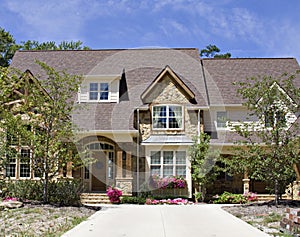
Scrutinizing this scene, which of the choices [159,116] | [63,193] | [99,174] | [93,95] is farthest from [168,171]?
[63,193]

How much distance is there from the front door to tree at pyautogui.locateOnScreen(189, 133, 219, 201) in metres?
5.27

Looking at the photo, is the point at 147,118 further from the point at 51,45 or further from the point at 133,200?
the point at 51,45

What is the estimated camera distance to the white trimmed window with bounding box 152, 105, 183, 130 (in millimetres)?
22891

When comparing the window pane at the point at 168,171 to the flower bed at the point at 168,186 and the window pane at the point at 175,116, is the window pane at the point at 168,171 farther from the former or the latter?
the window pane at the point at 175,116

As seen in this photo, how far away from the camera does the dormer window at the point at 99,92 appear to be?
2422cm

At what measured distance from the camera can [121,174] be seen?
2109cm

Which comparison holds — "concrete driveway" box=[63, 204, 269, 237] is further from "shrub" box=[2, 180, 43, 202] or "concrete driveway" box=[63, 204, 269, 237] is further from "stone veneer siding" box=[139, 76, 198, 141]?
"stone veneer siding" box=[139, 76, 198, 141]

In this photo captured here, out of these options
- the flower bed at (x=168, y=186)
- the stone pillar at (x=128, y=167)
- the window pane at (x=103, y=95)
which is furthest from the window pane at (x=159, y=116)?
the window pane at (x=103, y=95)

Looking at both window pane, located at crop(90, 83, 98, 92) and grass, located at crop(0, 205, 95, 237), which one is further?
window pane, located at crop(90, 83, 98, 92)

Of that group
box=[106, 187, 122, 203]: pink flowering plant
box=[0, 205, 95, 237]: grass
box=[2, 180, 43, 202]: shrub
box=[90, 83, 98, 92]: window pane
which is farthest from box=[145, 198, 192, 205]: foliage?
box=[90, 83, 98, 92]: window pane

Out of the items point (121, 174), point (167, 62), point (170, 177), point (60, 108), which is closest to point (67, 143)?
point (60, 108)

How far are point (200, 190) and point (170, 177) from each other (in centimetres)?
179

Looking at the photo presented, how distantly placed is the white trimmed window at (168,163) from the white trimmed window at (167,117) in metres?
1.72

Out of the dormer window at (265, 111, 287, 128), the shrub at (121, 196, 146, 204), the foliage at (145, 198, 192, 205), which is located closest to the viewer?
the dormer window at (265, 111, 287, 128)
